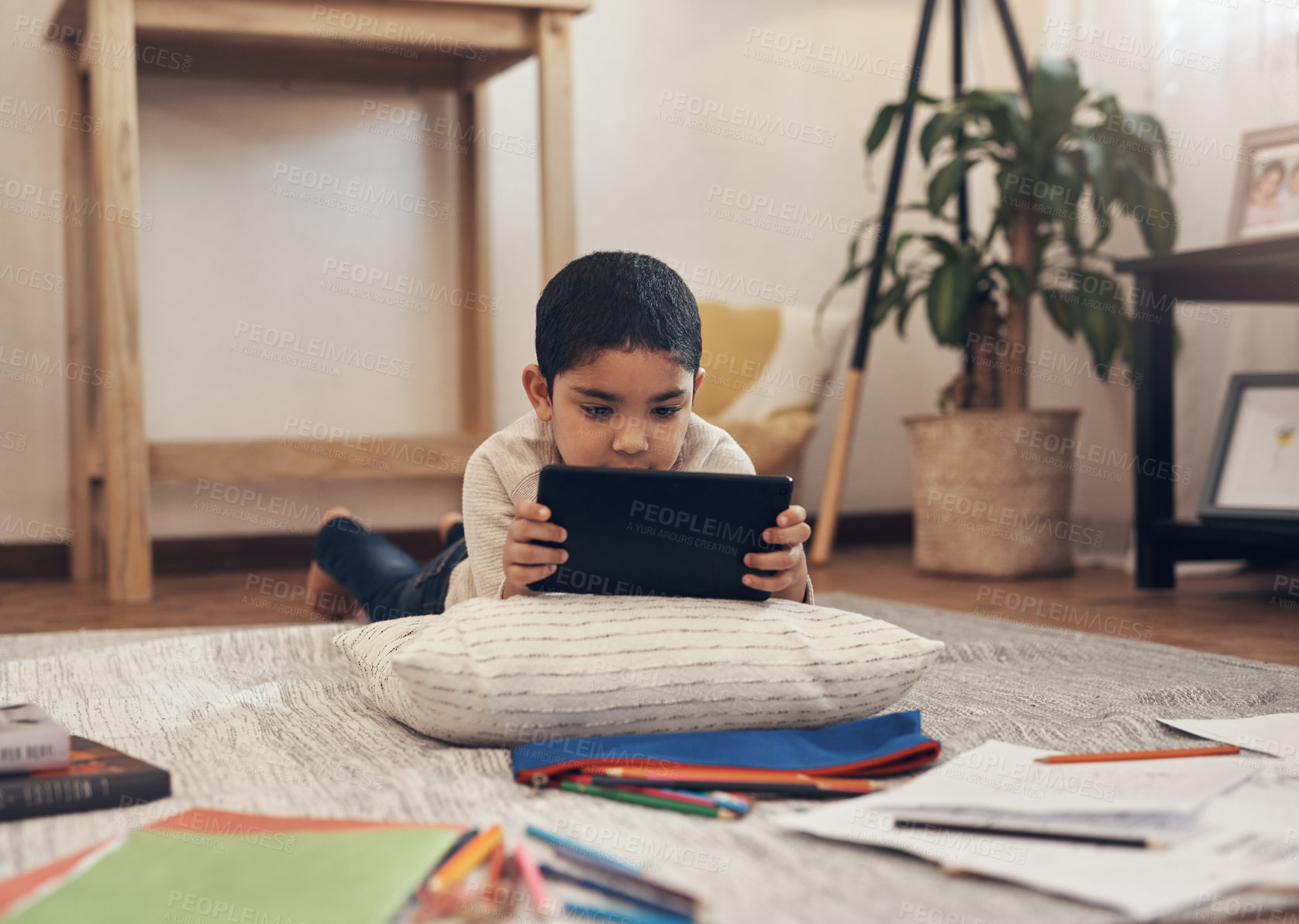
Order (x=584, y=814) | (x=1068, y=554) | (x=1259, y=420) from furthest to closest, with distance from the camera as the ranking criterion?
(x=1068, y=554)
(x=1259, y=420)
(x=584, y=814)

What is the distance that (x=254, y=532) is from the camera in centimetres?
247

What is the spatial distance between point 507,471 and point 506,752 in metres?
0.30

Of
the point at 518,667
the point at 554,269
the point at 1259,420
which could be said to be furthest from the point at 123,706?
the point at 1259,420

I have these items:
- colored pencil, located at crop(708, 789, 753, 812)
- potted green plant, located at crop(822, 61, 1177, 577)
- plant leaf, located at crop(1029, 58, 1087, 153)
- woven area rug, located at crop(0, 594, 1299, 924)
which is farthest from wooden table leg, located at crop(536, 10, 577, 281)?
colored pencil, located at crop(708, 789, 753, 812)

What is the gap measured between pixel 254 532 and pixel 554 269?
92 centimetres

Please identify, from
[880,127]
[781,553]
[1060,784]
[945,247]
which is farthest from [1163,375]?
[1060,784]

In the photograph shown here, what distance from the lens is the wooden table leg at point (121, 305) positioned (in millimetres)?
1890

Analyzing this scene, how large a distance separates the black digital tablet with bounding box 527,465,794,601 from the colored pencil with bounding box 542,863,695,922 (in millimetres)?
335

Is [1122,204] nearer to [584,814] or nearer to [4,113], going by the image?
[584,814]

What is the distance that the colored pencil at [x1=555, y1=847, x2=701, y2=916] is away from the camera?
552 millimetres

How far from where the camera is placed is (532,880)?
57 centimetres

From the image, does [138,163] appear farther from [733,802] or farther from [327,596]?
[733,802]

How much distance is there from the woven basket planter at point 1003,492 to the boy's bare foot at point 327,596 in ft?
3.70

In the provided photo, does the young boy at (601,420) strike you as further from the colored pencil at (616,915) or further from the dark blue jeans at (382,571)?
the colored pencil at (616,915)
